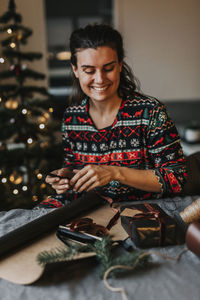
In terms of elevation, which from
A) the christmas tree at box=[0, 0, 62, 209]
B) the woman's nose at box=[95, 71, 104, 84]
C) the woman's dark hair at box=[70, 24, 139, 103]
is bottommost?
the christmas tree at box=[0, 0, 62, 209]

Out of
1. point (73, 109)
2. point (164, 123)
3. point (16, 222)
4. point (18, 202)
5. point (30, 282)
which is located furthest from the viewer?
point (18, 202)

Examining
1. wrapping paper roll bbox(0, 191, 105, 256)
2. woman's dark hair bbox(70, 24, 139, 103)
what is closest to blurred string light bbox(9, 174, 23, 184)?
woman's dark hair bbox(70, 24, 139, 103)

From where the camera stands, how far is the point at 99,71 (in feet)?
4.01

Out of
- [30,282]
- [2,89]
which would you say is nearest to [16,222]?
[30,282]

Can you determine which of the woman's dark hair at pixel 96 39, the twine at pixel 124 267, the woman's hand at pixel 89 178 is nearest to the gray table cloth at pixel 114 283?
the twine at pixel 124 267

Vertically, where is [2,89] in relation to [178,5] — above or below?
below

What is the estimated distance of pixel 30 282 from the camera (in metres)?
0.70

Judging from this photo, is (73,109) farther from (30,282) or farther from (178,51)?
(178,51)

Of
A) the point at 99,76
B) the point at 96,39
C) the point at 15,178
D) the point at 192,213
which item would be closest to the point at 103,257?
the point at 192,213

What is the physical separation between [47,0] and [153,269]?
3.28m

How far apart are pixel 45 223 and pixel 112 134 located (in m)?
0.57

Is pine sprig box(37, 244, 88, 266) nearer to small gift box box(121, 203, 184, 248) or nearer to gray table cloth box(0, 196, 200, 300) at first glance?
gray table cloth box(0, 196, 200, 300)

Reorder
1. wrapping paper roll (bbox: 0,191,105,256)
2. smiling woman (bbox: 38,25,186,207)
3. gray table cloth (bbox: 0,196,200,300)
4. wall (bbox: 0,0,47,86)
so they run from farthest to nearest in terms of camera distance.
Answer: wall (bbox: 0,0,47,86) → smiling woman (bbox: 38,25,186,207) → wrapping paper roll (bbox: 0,191,105,256) → gray table cloth (bbox: 0,196,200,300)

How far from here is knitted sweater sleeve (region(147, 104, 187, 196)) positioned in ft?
3.92
